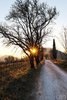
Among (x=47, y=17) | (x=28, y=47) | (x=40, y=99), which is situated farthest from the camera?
(x=47, y=17)

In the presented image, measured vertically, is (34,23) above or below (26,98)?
above

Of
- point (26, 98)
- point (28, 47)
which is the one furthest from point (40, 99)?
point (28, 47)

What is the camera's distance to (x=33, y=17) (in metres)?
45.1

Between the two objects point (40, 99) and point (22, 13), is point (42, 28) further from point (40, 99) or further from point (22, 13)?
point (40, 99)

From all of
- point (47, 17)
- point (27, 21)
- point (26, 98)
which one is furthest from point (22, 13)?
point (26, 98)

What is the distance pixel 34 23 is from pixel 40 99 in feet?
98.4

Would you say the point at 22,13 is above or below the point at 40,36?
above

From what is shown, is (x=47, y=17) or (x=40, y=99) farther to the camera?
(x=47, y=17)

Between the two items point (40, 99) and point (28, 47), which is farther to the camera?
point (28, 47)

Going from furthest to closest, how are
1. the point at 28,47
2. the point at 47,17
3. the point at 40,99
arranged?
the point at 47,17 → the point at 28,47 → the point at 40,99

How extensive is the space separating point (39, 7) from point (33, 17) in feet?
7.24

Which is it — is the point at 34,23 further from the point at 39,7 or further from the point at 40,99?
the point at 40,99

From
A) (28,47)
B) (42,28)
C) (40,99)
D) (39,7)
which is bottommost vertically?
(40,99)

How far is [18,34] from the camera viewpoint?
45.1 meters
